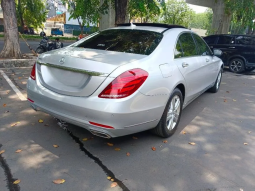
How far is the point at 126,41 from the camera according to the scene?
355cm

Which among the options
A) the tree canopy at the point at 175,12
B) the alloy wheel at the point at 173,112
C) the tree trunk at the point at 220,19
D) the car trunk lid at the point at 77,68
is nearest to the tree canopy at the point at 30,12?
the tree canopy at the point at 175,12

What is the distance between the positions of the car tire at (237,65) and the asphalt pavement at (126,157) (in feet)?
21.2

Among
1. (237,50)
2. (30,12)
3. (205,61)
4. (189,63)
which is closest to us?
(189,63)

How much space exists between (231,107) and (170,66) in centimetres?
271

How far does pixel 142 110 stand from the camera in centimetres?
280

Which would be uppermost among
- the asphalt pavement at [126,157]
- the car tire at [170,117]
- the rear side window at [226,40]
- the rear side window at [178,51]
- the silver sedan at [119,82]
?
the rear side window at [226,40]

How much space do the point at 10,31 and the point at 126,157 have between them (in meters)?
7.49

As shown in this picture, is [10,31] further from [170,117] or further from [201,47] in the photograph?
[170,117]

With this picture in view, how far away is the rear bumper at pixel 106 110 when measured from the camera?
259 centimetres

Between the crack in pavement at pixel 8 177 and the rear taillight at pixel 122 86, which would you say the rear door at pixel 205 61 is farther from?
the crack in pavement at pixel 8 177

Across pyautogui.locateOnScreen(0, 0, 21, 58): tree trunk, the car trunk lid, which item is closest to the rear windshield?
the car trunk lid

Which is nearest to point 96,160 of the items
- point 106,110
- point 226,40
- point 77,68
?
point 106,110

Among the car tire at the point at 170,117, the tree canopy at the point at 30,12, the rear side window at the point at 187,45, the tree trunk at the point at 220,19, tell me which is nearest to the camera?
the car tire at the point at 170,117

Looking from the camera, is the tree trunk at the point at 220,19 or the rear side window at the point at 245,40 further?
the tree trunk at the point at 220,19
